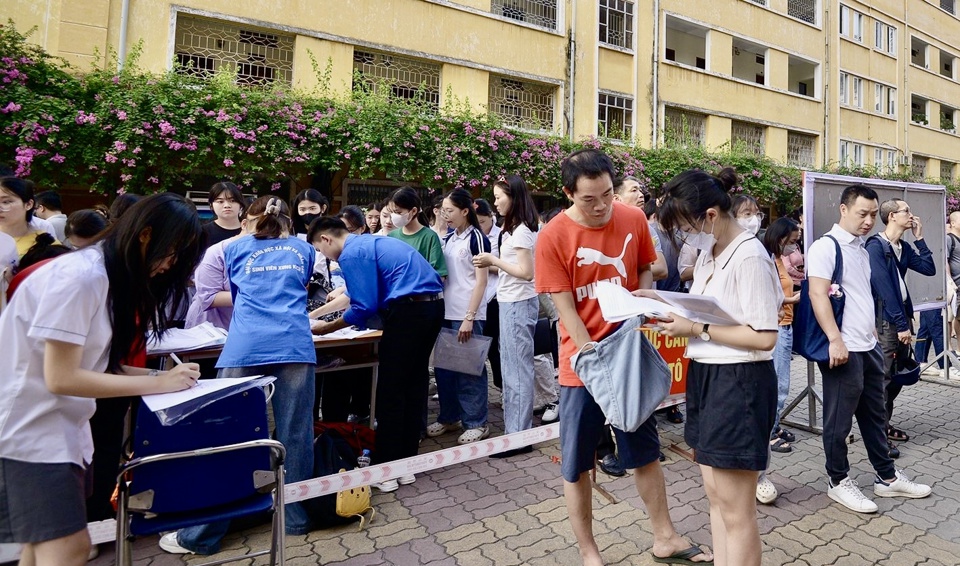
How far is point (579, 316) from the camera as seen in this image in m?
2.79

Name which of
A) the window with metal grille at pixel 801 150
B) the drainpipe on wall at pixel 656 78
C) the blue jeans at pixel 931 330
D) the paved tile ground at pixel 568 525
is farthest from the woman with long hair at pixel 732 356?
the window with metal grille at pixel 801 150

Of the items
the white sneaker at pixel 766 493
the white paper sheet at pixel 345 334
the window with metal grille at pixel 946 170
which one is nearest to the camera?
the white sneaker at pixel 766 493

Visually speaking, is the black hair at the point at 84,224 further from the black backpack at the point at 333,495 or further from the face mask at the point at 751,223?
the face mask at the point at 751,223

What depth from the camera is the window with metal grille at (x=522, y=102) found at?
49.2ft

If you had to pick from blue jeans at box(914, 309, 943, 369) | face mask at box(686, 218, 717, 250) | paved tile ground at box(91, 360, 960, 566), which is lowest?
paved tile ground at box(91, 360, 960, 566)

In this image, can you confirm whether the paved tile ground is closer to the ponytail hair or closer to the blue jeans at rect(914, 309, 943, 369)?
the ponytail hair

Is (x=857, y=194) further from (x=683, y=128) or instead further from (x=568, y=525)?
(x=683, y=128)

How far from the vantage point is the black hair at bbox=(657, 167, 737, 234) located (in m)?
2.36

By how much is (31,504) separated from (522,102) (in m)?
14.8

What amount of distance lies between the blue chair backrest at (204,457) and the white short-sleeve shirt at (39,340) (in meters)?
0.57

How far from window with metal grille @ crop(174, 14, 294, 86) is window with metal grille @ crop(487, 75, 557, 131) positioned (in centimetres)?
492

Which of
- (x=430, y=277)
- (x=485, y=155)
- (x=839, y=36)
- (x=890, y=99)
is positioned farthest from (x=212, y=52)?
(x=890, y=99)

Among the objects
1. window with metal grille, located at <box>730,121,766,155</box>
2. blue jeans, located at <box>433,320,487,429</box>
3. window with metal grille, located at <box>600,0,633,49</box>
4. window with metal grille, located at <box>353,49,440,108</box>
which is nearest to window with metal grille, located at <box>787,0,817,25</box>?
window with metal grille, located at <box>730,121,766,155</box>

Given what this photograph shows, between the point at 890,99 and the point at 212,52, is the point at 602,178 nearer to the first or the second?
the point at 212,52
